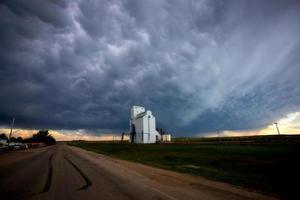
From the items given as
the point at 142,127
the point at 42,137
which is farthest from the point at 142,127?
the point at 42,137

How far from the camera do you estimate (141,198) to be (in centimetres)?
758

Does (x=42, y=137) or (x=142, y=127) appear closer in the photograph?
(x=142, y=127)

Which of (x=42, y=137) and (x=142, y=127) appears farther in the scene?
(x=42, y=137)

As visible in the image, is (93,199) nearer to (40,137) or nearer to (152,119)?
(152,119)

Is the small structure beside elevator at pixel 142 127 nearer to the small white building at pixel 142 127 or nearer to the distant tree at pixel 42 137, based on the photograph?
the small white building at pixel 142 127

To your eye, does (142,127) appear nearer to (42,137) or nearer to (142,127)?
(142,127)

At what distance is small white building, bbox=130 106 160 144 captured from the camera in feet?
287

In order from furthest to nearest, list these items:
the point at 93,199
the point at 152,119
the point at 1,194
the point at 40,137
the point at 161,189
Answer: the point at 40,137, the point at 152,119, the point at 161,189, the point at 1,194, the point at 93,199

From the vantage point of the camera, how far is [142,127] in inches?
3425

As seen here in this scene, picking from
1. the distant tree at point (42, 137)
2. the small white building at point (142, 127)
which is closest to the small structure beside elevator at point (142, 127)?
the small white building at point (142, 127)

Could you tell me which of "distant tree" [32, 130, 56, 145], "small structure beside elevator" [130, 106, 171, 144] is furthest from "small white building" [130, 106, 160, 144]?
"distant tree" [32, 130, 56, 145]

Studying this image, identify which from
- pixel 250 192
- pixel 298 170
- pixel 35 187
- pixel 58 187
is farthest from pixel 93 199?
pixel 298 170

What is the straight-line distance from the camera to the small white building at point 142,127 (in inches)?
3441

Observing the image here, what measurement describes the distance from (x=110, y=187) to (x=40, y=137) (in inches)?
7349
